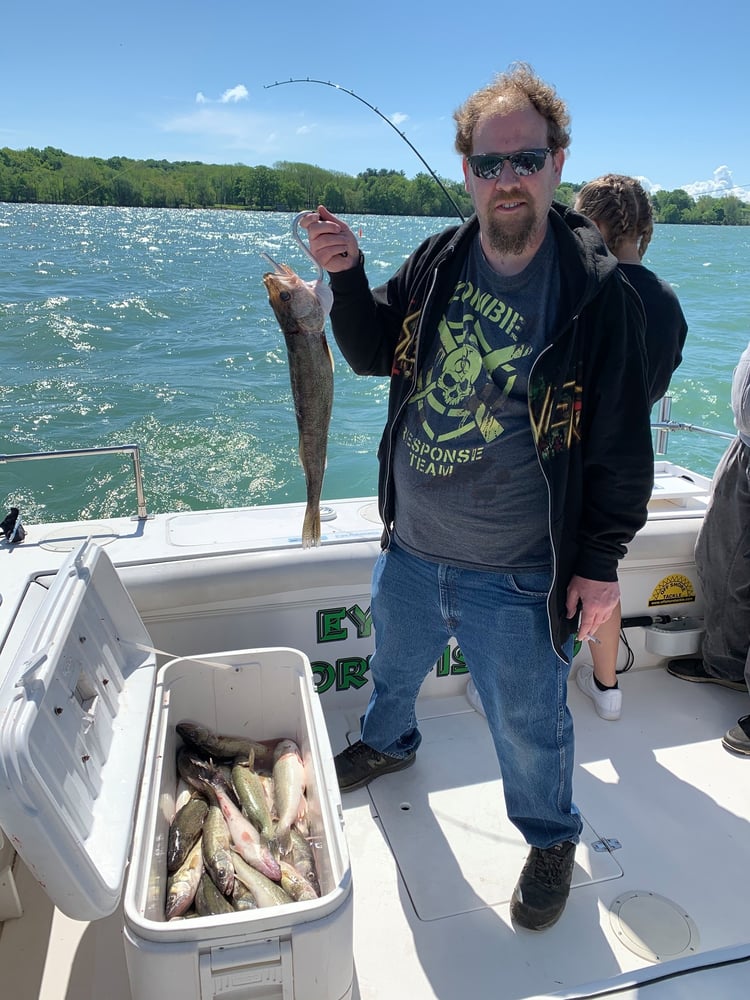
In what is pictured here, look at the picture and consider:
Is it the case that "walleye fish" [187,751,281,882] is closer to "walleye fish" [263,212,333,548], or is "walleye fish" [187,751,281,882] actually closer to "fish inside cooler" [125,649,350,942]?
"fish inside cooler" [125,649,350,942]

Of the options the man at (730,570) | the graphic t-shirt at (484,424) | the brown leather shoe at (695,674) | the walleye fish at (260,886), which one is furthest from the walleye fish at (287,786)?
the brown leather shoe at (695,674)

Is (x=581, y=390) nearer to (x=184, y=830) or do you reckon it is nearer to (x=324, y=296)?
(x=324, y=296)

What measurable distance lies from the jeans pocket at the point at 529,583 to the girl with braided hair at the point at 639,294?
76 centimetres

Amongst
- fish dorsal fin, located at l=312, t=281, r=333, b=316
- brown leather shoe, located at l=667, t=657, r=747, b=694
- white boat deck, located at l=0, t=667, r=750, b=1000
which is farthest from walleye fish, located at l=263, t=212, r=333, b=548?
brown leather shoe, located at l=667, t=657, r=747, b=694

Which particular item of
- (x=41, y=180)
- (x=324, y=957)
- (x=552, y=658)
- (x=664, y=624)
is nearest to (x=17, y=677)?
(x=324, y=957)

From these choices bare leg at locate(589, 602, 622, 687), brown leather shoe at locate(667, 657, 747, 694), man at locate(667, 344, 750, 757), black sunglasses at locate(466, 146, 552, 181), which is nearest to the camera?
black sunglasses at locate(466, 146, 552, 181)

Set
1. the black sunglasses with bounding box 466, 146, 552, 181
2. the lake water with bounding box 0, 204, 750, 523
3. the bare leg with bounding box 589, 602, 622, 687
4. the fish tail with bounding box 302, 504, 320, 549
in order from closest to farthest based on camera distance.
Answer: the black sunglasses with bounding box 466, 146, 552, 181 < the fish tail with bounding box 302, 504, 320, 549 < the bare leg with bounding box 589, 602, 622, 687 < the lake water with bounding box 0, 204, 750, 523

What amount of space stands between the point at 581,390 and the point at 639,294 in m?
0.87

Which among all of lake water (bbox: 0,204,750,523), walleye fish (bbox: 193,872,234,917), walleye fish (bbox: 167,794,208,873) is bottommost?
lake water (bbox: 0,204,750,523)

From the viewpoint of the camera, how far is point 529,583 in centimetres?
197

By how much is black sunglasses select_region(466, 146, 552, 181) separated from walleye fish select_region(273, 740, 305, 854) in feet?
6.02

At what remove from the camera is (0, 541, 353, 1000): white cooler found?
1.49 m

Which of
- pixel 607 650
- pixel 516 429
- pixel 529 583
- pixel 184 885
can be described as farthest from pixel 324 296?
pixel 607 650

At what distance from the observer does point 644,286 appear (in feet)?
8.34
